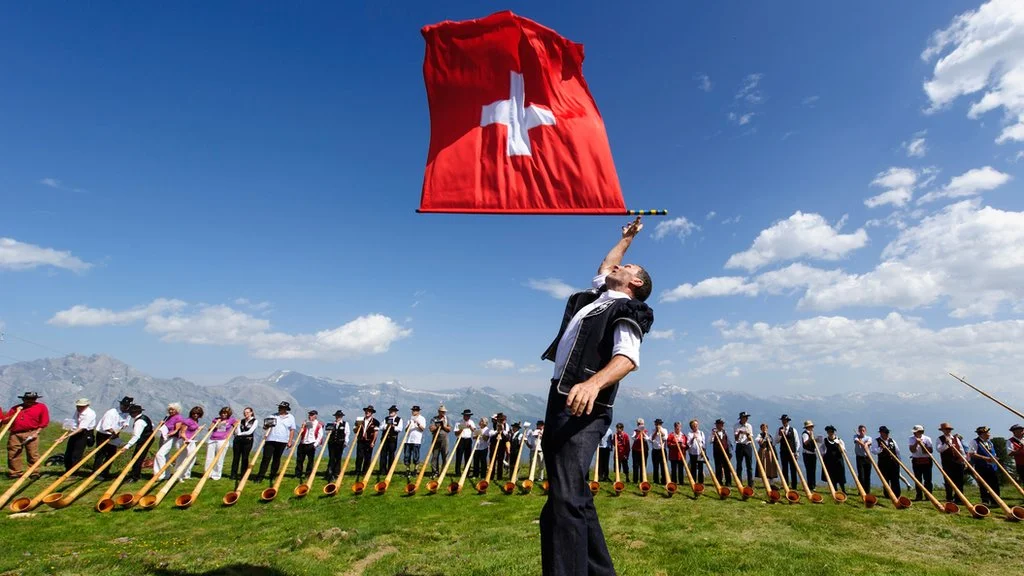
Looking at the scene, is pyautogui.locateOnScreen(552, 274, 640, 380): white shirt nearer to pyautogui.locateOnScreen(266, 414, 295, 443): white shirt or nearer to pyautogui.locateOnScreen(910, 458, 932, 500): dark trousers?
pyautogui.locateOnScreen(266, 414, 295, 443): white shirt

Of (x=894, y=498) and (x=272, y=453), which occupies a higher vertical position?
(x=894, y=498)

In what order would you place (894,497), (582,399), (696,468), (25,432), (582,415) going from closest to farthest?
1. (582,399)
2. (582,415)
3. (894,497)
4. (25,432)
5. (696,468)

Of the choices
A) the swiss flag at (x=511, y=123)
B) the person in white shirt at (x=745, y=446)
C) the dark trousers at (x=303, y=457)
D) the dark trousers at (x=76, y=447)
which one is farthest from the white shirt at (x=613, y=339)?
the dark trousers at (x=76, y=447)

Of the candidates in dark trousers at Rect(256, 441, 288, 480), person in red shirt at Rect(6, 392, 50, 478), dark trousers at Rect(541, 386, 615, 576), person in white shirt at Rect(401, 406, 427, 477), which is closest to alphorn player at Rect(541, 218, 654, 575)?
dark trousers at Rect(541, 386, 615, 576)

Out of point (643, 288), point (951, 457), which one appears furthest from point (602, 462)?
point (643, 288)

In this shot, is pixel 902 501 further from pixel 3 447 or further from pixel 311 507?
pixel 3 447

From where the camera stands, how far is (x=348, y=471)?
2156cm

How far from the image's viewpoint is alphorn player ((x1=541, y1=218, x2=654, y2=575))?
144 inches

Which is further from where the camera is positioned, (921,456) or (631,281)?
(921,456)

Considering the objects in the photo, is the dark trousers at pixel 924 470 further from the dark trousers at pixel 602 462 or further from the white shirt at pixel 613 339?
the white shirt at pixel 613 339

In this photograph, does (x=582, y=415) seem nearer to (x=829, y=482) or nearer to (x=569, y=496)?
(x=569, y=496)

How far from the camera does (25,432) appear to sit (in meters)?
15.9

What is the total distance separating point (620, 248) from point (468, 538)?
20.0 feet

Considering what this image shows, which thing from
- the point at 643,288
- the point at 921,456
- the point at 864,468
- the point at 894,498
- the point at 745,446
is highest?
the point at 643,288
